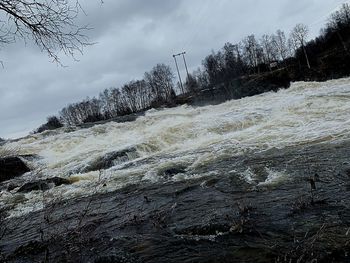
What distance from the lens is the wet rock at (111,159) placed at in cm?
1650

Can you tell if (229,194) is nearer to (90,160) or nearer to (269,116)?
(90,160)

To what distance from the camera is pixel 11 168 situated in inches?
772

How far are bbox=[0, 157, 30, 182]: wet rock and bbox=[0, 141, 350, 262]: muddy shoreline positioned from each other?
10.3 m

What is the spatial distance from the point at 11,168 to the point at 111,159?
5845 mm

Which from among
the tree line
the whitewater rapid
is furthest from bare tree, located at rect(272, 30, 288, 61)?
the whitewater rapid

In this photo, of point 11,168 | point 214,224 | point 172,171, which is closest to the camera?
point 214,224

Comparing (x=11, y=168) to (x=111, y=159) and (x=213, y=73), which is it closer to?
(x=111, y=159)

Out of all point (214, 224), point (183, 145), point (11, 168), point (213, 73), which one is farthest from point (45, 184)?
Result: point (213, 73)

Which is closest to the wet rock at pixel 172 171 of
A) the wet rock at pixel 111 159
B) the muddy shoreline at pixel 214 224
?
the muddy shoreline at pixel 214 224

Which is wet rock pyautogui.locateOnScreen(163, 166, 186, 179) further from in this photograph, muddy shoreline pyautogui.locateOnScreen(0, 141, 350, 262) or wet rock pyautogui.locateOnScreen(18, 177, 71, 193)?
wet rock pyautogui.locateOnScreen(18, 177, 71, 193)

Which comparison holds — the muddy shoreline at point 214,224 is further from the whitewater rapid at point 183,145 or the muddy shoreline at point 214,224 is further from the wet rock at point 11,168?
the wet rock at point 11,168

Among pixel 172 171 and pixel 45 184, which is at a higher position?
pixel 45 184

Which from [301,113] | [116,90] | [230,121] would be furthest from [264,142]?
[116,90]

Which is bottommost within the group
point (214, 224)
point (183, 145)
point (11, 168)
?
point (214, 224)
